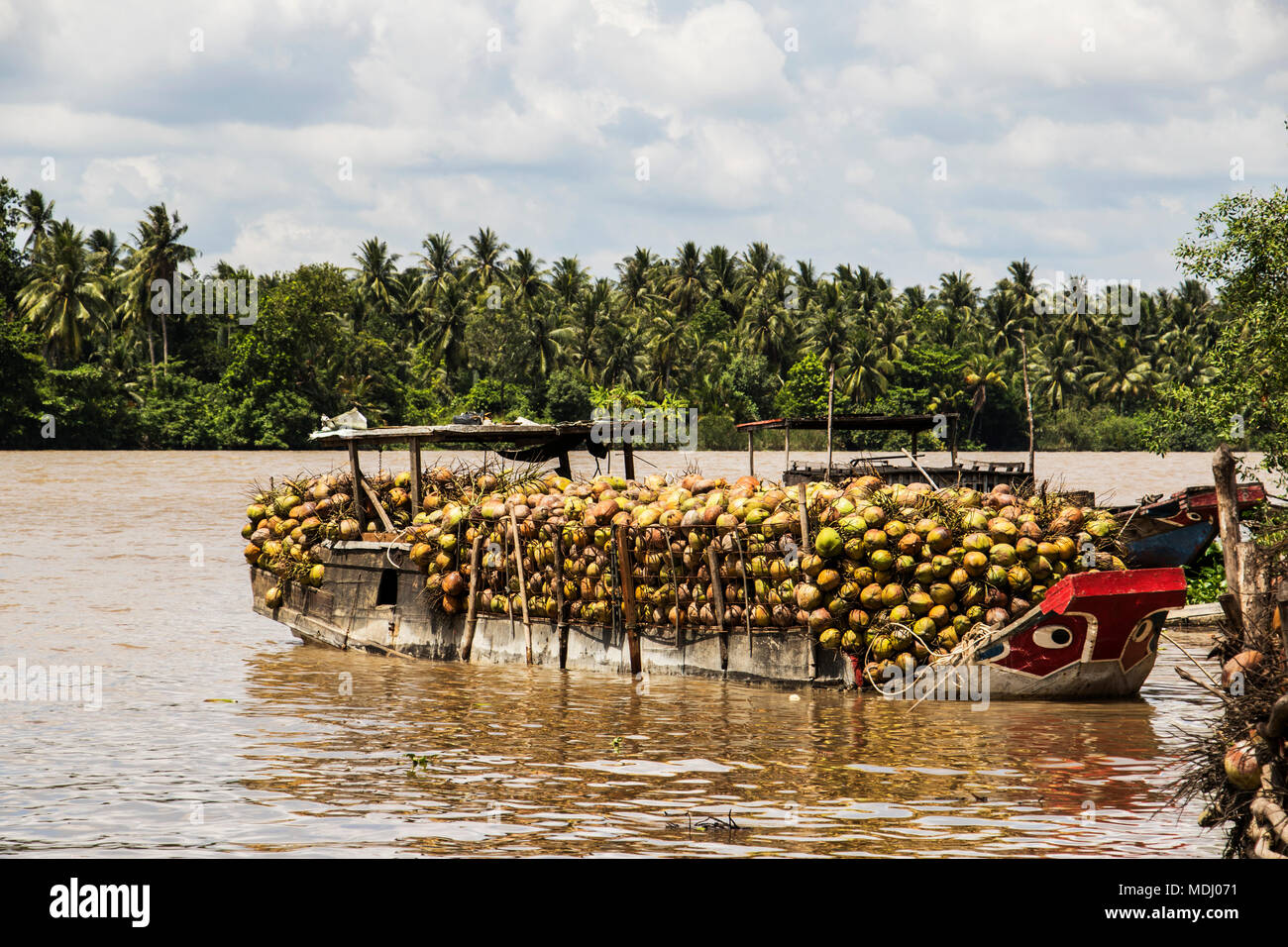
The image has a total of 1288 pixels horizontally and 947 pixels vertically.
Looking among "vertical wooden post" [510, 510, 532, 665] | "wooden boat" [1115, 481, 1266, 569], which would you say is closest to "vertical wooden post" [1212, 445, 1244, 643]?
"vertical wooden post" [510, 510, 532, 665]

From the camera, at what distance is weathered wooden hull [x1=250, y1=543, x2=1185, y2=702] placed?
42.2 ft

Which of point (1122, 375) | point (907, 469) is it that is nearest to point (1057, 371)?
point (1122, 375)

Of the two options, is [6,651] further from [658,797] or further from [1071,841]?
[1071,841]

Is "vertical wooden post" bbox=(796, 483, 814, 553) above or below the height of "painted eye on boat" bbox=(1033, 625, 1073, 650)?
above

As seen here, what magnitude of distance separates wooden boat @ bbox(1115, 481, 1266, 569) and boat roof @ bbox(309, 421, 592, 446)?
1012 centimetres

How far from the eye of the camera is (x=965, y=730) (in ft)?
39.9

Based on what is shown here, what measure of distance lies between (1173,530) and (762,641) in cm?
1170

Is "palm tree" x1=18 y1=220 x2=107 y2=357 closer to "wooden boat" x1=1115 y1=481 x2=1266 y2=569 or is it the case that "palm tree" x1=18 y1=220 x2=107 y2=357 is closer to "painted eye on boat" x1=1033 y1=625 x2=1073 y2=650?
"wooden boat" x1=1115 y1=481 x2=1266 y2=569

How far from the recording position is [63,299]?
68375 millimetres

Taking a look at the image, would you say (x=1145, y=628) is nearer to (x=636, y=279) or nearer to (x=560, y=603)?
(x=560, y=603)

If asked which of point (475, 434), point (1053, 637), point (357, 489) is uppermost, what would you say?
point (475, 434)

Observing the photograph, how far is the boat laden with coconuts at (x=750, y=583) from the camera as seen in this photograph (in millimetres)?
13195
